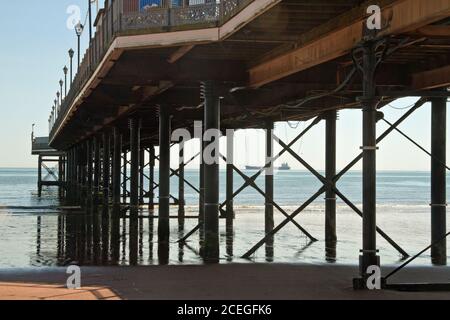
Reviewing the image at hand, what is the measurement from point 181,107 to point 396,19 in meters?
13.9

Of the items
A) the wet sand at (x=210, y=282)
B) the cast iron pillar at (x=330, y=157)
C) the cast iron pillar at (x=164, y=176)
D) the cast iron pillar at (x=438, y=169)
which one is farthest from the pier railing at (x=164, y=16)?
the cast iron pillar at (x=330, y=157)

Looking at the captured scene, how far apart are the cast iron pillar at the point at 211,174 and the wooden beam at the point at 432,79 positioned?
14.3 feet

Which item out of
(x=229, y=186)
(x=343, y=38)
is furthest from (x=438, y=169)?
(x=229, y=186)

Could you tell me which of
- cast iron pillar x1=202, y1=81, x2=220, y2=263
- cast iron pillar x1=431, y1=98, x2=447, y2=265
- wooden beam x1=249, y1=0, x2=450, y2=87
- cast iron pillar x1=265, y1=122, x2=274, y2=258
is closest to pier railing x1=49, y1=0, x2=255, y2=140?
wooden beam x1=249, y1=0, x2=450, y2=87

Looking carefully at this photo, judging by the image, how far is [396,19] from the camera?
10812 mm

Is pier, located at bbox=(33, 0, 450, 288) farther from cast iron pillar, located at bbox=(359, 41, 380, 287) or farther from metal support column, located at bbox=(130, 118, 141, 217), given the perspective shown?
metal support column, located at bbox=(130, 118, 141, 217)

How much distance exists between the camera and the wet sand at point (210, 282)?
11.3 m

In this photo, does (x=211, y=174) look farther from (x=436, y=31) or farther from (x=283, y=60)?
(x=436, y=31)

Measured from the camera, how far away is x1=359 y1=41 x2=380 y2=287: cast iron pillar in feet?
38.8

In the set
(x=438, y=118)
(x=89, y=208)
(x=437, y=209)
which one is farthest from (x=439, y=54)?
(x=89, y=208)

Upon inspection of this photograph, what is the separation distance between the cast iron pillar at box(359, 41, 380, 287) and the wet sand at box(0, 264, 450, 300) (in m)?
0.57

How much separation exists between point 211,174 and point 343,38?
20.7ft
